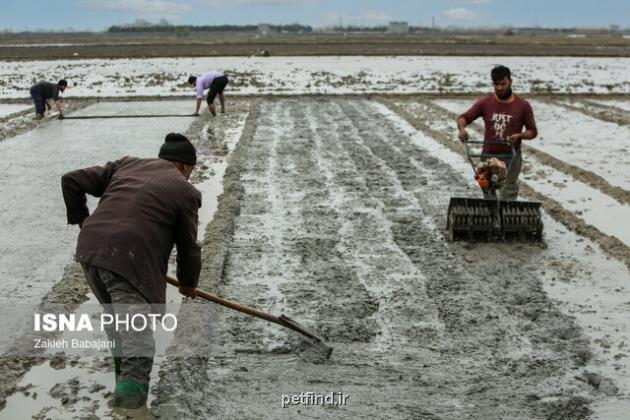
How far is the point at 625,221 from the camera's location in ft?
24.7

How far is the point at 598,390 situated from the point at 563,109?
47.4 feet

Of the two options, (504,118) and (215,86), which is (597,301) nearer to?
(504,118)

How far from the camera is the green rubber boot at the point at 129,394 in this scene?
3.48m

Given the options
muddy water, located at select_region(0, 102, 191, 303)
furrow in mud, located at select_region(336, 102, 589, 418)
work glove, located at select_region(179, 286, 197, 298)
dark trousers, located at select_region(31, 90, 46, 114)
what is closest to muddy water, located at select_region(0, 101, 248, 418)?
work glove, located at select_region(179, 286, 197, 298)

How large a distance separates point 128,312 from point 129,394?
1.43ft

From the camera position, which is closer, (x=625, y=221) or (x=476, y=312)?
(x=476, y=312)

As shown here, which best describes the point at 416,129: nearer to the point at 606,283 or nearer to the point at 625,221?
the point at 625,221

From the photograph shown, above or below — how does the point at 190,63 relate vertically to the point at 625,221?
above

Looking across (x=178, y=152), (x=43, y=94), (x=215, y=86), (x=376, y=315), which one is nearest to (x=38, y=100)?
(x=43, y=94)

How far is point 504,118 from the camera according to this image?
660 cm

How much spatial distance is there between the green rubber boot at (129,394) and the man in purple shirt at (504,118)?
406 centimetres

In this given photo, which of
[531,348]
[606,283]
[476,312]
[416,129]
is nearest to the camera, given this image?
[531,348]

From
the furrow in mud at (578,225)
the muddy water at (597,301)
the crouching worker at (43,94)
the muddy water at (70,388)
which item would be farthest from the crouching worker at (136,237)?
the crouching worker at (43,94)

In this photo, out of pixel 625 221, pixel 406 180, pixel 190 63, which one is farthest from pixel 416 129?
pixel 190 63
